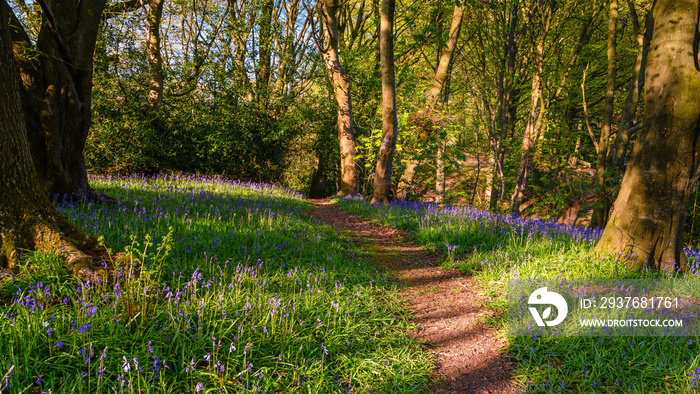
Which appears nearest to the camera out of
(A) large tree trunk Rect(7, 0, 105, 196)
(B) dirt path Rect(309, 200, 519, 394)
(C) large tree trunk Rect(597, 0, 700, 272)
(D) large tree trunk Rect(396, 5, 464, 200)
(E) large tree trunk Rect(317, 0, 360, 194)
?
(B) dirt path Rect(309, 200, 519, 394)

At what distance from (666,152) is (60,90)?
9174 millimetres

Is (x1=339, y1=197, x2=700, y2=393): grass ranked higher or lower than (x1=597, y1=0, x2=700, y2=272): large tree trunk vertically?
lower

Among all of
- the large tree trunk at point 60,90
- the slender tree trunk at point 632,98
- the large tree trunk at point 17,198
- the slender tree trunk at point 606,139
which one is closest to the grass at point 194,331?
the large tree trunk at point 17,198

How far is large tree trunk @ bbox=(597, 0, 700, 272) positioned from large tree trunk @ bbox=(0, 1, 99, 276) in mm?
6475

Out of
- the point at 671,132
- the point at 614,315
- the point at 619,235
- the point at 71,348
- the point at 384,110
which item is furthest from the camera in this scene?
the point at 384,110

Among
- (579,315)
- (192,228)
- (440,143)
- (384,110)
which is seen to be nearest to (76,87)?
Answer: (192,228)

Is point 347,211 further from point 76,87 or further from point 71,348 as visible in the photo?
point 71,348

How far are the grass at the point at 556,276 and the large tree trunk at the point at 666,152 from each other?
373mm

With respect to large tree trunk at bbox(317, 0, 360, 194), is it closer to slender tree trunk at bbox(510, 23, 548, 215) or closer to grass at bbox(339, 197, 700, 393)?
grass at bbox(339, 197, 700, 393)

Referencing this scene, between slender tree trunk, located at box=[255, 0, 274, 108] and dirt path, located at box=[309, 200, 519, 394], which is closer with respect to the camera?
dirt path, located at box=[309, 200, 519, 394]

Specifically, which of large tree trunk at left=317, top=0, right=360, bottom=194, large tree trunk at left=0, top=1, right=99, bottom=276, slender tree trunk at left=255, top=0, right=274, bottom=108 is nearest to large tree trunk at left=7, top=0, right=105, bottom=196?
large tree trunk at left=0, top=1, right=99, bottom=276

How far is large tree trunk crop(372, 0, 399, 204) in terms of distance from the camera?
986 centimetres

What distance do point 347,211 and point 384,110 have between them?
11.5 feet

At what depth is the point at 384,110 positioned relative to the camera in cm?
1030
